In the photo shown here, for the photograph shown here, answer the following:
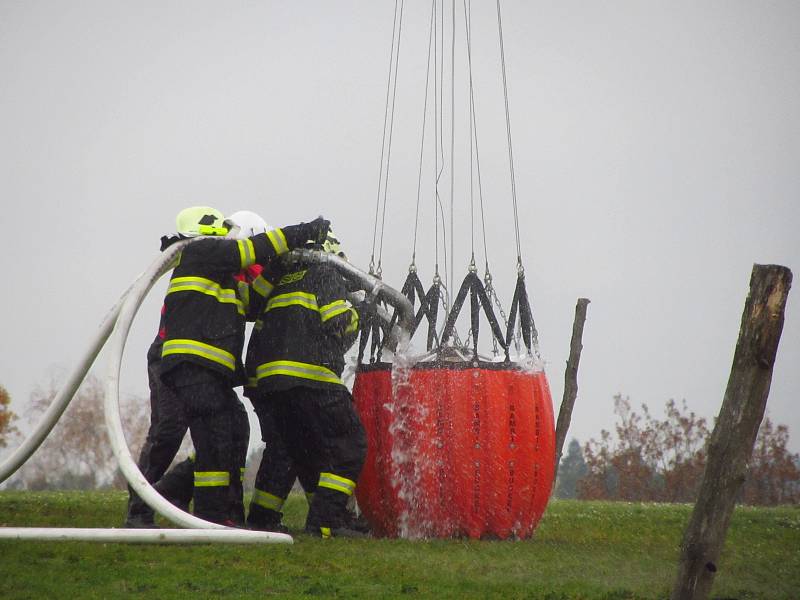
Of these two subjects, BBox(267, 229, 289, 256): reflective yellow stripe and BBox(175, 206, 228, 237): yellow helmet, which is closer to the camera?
BBox(267, 229, 289, 256): reflective yellow stripe

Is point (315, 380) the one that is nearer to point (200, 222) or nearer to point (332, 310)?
point (332, 310)

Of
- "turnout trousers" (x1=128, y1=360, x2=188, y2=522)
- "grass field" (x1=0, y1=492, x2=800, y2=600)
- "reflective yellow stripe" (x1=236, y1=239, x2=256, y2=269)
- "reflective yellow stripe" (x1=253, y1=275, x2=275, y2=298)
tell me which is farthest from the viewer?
"reflective yellow stripe" (x1=253, y1=275, x2=275, y2=298)

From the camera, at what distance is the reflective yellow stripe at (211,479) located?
6840mm

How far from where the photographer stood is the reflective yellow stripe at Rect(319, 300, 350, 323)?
732cm

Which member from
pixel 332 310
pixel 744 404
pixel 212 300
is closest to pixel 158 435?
pixel 212 300

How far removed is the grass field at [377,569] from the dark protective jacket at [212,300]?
4.15 feet

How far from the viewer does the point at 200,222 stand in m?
7.55

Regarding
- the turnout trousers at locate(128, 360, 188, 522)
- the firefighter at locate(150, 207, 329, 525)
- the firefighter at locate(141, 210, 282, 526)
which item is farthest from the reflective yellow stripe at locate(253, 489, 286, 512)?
the turnout trousers at locate(128, 360, 188, 522)

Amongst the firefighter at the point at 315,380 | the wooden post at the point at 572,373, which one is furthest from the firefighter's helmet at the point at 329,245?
the wooden post at the point at 572,373

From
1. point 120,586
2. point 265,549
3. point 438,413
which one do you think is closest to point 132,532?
point 265,549

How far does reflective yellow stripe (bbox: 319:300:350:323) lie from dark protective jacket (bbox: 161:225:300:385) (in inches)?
20.3

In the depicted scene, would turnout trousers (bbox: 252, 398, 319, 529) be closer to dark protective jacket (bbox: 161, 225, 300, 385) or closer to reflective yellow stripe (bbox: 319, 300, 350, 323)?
dark protective jacket (bbox: 161, 225, 300, 385)

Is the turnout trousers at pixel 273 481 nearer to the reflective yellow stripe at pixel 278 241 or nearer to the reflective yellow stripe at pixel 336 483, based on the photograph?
the reflective yellow stripe at pixel 336 483

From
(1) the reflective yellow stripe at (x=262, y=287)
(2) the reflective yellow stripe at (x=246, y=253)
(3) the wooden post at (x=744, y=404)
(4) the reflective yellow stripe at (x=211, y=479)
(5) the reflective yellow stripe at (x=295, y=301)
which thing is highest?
(2) the reflective yellow stripe at (x=246, y=253)
